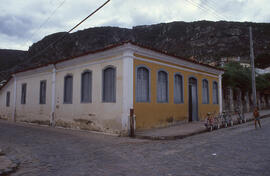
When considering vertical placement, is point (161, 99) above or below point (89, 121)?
above

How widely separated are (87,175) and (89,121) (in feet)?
25.8

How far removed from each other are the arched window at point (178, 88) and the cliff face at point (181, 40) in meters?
42.6

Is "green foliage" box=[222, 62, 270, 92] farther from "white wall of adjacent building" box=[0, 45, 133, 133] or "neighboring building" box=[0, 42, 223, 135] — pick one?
"white wall of adjacent building" box=[0, 45, 133, 133]

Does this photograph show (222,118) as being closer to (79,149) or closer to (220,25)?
(79,149)

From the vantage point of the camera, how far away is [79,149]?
282 inches

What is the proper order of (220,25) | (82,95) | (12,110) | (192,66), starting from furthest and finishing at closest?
1. (220,25)
2. (12,110)
3. (192,66)
4. (82,95)

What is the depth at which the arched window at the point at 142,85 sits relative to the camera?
36.4 feet

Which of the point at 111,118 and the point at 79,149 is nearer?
the point at 79,149

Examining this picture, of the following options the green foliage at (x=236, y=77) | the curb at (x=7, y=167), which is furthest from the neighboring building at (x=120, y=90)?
the green foliage at (x=236, y=77)

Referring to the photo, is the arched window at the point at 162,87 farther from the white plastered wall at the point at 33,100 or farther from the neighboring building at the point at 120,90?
the white plastered wall at the point at 33,100

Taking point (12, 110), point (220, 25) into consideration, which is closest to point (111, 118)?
point (12, 110)

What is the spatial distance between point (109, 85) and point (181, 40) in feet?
280

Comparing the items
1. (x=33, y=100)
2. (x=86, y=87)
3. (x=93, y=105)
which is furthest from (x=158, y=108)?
(x=33, y=100)

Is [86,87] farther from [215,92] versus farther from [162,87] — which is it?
[215,92]
